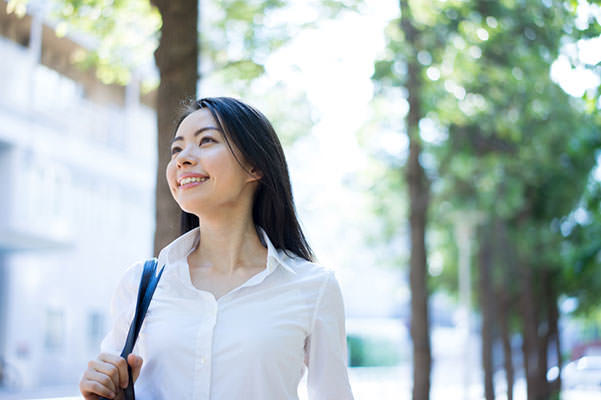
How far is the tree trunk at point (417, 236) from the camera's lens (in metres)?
9.35

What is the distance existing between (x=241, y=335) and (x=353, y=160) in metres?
12.9

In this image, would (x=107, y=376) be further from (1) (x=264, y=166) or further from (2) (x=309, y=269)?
(1) (x=264, y=166)

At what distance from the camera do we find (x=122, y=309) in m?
2.61

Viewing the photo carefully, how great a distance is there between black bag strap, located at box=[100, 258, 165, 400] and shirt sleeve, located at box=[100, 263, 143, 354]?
4 centimetres

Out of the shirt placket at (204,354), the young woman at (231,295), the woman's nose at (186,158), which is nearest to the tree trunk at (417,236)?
the young woman at (231,295)

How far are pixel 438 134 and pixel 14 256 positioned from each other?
14.9 metres

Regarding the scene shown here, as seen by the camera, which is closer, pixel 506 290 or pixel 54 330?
pixel 506 290

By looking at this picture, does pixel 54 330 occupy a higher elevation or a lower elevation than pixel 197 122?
lower

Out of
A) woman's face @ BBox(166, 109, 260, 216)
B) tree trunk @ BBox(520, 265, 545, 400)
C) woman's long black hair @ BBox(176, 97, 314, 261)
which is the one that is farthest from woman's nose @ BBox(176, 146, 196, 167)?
tree trunk @ BBox(520, 265, 545, 400)

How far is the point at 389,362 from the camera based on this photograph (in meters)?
41.1

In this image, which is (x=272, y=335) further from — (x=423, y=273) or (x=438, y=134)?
(x=438, y=134)

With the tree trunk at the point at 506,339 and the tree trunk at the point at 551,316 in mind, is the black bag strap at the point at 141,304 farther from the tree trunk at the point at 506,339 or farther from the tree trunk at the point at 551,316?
the tree trunk at the point at 551,316

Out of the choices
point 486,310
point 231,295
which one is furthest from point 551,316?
point 231,295

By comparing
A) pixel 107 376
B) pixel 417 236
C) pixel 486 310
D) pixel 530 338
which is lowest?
pixel 530 338
